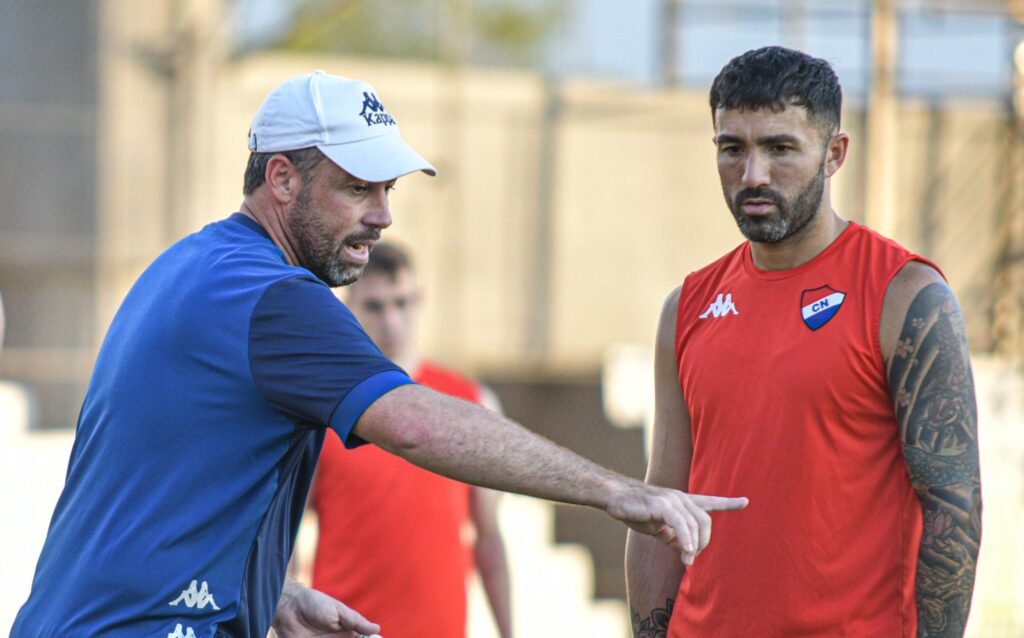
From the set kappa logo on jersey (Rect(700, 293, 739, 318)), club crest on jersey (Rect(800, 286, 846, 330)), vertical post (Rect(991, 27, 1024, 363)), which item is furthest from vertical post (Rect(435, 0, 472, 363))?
club crest on jersey (Rect(800, 286, 846, 330))

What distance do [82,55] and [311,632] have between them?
8801 mm

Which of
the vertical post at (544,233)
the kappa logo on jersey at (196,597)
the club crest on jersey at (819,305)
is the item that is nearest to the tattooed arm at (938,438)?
the club crest on jersey at (819,305)

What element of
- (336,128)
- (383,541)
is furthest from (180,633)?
(383,541)

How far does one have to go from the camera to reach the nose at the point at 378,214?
10.2ft

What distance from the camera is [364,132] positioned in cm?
308

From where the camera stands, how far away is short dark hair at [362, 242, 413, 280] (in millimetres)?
5141

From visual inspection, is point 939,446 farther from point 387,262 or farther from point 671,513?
point 387,262

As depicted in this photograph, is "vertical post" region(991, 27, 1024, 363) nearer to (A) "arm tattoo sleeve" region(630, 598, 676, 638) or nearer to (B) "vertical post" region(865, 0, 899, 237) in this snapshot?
(B) "vertical post" region(865, 0, 899, 237)

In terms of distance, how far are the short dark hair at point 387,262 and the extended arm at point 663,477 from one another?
1.69 metres

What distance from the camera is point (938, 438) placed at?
3.07 meters

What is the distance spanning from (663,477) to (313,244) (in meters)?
1.13

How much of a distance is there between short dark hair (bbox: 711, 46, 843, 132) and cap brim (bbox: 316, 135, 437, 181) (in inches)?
32.7

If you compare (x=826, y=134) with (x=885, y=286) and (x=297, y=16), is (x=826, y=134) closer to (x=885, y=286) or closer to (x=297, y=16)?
(x=885, y=286)

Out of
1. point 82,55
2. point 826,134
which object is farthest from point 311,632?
point 82,55
